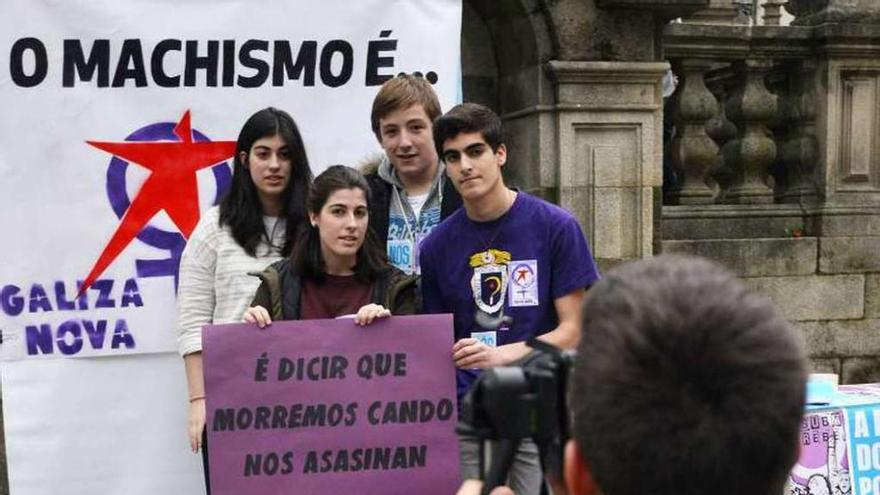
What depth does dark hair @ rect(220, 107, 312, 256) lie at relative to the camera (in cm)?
381

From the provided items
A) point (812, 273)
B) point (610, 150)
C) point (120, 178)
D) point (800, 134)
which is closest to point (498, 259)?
point (120, 178)


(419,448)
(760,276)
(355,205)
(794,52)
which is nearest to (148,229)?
(355,205)

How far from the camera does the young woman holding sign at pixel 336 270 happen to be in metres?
3.56

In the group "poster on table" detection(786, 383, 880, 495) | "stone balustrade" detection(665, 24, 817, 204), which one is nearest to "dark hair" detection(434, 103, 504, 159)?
"poster on table" detection(786, 383, 880, 495)

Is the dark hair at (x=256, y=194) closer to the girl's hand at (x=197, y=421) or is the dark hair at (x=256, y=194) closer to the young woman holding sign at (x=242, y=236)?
the young woman holding sign at (x=242, y=236)

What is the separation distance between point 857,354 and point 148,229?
396 centimetres

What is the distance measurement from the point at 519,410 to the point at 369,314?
206 cm

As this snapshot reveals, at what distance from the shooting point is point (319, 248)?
12.0 feet

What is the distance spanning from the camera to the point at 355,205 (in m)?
3.58

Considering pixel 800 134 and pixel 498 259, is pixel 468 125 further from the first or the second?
pixel 800 134

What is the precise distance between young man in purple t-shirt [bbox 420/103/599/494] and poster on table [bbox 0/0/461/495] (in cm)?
111

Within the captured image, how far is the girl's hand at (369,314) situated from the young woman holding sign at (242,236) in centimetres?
45

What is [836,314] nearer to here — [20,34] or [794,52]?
[794,52]

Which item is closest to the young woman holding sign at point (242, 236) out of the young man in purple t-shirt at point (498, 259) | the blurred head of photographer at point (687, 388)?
the young man in purple t-shirt at point (498, 259)
